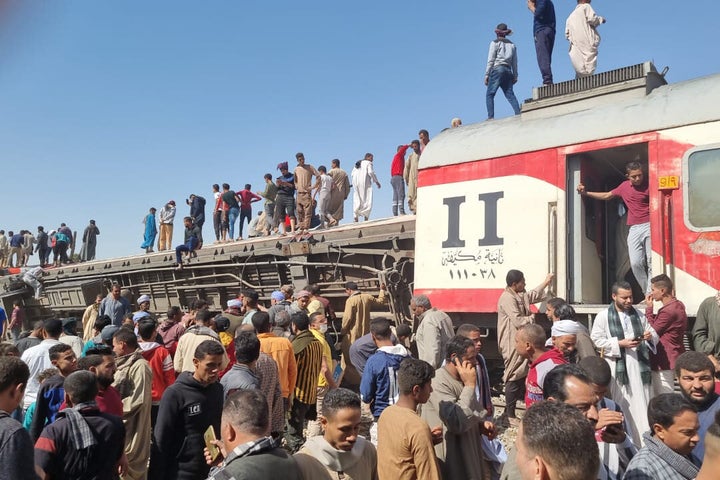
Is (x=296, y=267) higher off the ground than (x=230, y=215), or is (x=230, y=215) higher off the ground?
(x=230, y=215)

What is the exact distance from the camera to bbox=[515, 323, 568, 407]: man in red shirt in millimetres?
4066

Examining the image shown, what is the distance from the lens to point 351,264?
32.8 feet

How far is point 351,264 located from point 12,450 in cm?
759

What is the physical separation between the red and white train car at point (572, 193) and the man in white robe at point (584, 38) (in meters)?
0.63

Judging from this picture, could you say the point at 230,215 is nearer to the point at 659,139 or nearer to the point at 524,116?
the point at 524,116

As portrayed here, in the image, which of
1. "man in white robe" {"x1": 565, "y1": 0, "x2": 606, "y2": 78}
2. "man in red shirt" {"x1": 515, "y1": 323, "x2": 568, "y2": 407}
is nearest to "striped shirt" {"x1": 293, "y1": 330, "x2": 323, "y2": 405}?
"man in red shirt" {"x1": 515, "y1": 323, "x2": 568, "y2": 407}

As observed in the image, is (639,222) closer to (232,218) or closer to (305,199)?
(305,199)

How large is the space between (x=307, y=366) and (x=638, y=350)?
10.6 ft

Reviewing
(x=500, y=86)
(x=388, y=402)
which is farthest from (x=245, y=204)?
(x=388, y=402)

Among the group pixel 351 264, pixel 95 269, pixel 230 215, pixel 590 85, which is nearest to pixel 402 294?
pixel 351 264

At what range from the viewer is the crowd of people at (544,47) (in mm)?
7594

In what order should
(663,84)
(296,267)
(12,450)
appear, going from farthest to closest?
(296,267) → (663,84) → (12,450)

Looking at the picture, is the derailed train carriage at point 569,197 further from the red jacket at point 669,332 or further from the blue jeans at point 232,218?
the blue jeans at point 232,218

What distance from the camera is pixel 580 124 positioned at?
6676 mm
